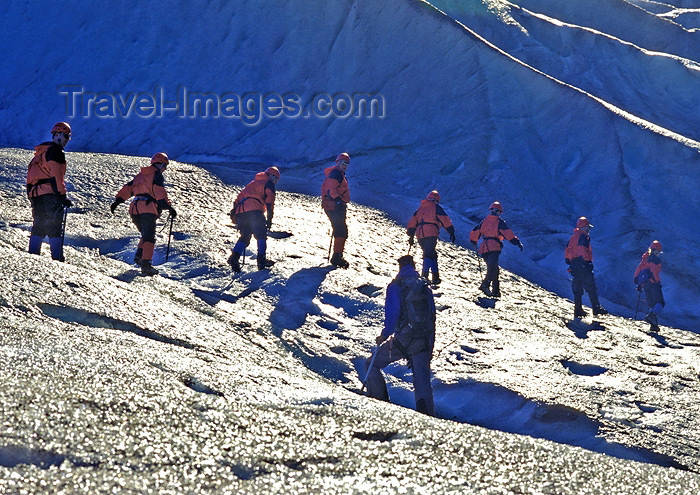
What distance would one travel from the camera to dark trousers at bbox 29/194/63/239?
10289mm

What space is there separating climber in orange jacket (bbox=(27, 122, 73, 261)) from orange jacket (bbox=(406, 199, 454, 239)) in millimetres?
6313

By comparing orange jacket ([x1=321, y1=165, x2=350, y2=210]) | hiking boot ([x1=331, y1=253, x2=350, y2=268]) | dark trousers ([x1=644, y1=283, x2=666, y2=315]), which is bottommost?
dark trousers ([x1=644, y1=283, x2=666, y2=315])

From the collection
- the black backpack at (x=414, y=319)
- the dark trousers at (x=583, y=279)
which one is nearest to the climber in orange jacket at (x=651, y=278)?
the dark trousers at (x=583, y=279)

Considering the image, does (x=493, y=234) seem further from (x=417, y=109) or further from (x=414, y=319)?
(x=417, y=109)

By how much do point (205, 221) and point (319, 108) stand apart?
14004 millimetres

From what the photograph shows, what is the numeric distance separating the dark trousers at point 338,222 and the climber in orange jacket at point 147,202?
3.07m

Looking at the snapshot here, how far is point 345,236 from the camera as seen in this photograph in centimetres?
1387

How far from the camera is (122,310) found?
8273 mm

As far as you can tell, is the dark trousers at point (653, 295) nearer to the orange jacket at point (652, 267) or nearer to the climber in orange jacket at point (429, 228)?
the orange jacket at point (652, 267)

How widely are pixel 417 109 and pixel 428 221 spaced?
12.2 meters

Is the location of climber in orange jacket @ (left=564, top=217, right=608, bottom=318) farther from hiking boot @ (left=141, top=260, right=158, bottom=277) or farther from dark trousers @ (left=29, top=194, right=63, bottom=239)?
dark trousers @ (left=29, top=194, right=63, bottom=239)

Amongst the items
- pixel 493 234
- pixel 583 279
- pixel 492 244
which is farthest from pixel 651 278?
pixel 492 244

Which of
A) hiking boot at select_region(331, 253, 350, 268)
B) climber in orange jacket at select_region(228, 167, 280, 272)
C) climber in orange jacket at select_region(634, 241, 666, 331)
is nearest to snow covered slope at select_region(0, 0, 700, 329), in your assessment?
climber in orange jacket at select_region(634, 241, 666, 331)

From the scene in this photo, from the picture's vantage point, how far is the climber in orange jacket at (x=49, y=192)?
1030cm
